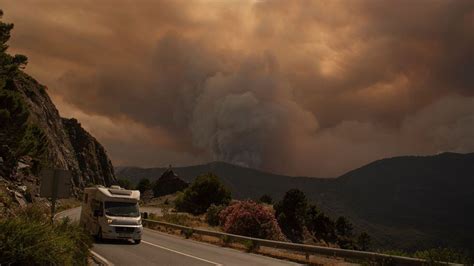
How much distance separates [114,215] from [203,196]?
54425 mm

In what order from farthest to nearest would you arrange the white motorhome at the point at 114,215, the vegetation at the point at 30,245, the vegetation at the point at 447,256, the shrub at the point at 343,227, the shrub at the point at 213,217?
the shrub at the point at 343,227, the shrub at the point at 213,217, the white motorhome at the point at 114,215, the vegetation at the point at 447,256, the vegetation at the point at 30,245

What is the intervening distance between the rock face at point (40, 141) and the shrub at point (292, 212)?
39.1 metres

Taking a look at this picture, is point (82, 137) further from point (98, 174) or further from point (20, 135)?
point (20, 135)

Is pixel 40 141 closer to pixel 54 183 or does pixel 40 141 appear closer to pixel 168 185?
pixel 54 183

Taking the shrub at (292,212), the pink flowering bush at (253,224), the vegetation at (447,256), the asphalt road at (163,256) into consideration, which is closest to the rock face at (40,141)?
the pink flowering bush at (253,224)

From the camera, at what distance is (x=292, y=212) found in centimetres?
8350

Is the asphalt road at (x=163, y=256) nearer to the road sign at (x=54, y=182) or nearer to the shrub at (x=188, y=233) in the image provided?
the road sign at (x=54, y=182)

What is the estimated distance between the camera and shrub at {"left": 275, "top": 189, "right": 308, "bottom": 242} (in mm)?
81194

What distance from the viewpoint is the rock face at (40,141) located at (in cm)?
4672

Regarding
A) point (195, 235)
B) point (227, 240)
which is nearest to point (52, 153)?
point (195, 235)

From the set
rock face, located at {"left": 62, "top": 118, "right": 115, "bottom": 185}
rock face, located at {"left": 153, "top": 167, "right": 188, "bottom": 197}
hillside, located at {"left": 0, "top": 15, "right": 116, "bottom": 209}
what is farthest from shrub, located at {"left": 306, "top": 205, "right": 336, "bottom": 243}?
rock face, located at {"left": 62, "top": 118, "right": 115, "bottom": 185}

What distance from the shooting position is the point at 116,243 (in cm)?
2369

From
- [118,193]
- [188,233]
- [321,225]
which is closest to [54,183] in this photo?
[118,193]

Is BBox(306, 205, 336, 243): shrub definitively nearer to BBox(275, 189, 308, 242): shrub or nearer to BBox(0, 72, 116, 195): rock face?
BBox(275, 189, 308, 242): shrub
